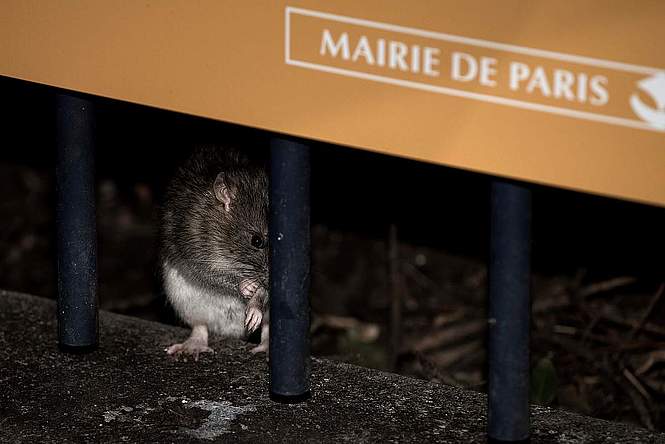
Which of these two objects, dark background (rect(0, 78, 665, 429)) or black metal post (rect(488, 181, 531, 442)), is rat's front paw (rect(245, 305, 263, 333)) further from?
black metal post (rect(488, 181, 531, 442))

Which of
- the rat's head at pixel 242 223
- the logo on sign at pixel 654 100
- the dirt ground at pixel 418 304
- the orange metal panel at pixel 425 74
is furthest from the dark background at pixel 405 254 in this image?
the logo on sign at pixel 654 100

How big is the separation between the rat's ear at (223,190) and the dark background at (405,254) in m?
0.46

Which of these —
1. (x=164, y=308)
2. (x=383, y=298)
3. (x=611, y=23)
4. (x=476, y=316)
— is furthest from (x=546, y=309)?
(x=611, y=23)

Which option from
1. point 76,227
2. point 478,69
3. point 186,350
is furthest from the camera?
point 186,350

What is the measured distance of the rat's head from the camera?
4543 millimetres

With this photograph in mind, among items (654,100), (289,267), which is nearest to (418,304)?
(289,267)

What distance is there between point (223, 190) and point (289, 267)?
1.38m

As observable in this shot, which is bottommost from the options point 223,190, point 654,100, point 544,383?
point 544,383

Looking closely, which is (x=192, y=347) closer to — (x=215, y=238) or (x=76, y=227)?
(x=76, y=227)

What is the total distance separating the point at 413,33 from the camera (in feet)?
8.83

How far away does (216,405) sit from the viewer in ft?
11.3

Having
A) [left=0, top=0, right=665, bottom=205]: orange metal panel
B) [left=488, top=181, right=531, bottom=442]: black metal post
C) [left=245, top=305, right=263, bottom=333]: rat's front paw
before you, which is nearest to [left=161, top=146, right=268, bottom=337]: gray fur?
[left=245, top=305, right=263, bottom=333]: rat's front paw

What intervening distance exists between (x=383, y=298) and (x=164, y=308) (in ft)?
6.33

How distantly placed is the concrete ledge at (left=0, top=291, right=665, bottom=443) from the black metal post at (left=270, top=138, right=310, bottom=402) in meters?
0.13
